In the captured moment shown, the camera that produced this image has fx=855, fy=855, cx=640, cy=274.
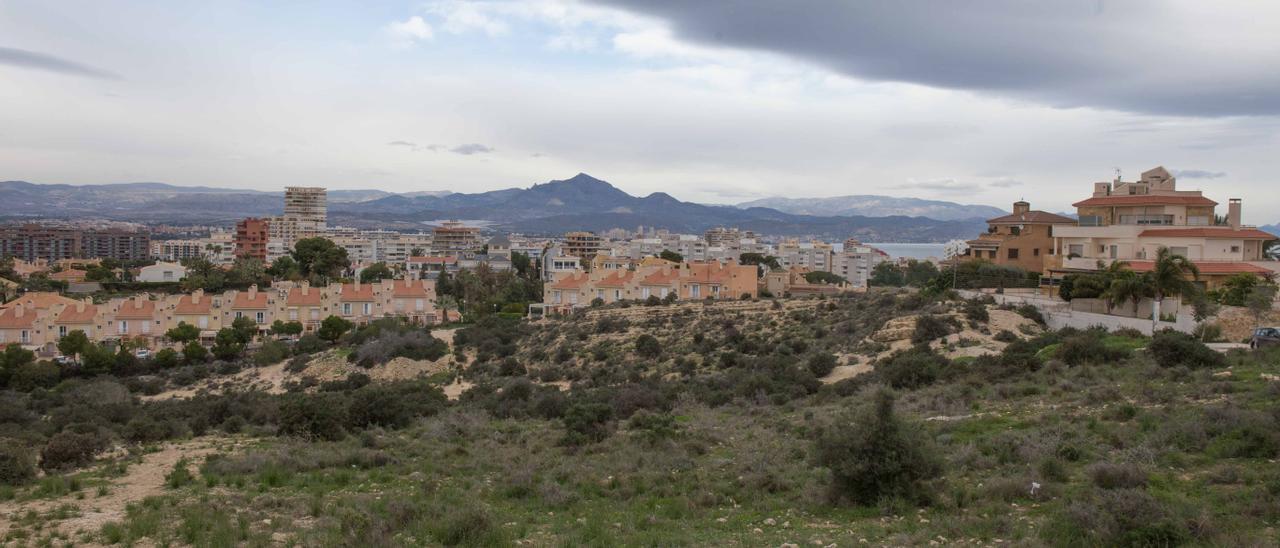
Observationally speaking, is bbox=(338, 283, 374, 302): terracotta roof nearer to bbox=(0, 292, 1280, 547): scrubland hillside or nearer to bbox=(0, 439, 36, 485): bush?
bbox=(0, 292, 1280, 547): scrubland hillside

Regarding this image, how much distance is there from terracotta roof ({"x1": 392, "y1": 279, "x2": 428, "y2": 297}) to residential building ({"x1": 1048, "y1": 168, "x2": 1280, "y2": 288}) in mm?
42675

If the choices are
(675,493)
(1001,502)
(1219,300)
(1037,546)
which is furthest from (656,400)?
(1219,300)

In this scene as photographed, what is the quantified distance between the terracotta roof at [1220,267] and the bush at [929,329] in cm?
860

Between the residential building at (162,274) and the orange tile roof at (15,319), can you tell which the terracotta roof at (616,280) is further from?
the residential building at (162,274)

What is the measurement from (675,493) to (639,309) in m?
34.0

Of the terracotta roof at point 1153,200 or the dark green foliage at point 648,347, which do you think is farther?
the terracotta roof at point 1153,200

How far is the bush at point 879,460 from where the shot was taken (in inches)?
430

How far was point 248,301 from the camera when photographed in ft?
190

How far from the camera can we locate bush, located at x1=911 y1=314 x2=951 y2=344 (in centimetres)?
2811

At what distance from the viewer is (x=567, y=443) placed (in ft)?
55.4

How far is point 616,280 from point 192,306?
2815cm

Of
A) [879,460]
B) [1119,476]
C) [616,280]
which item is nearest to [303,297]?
[616,280]

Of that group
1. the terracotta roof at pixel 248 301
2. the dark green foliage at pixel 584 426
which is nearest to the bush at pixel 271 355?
the terracotta roof at pixel 248 301

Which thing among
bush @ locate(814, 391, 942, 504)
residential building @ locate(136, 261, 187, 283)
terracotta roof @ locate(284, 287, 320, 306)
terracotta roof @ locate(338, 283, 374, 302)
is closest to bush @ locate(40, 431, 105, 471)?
bush @ locate(814, 391, 942, 504)
